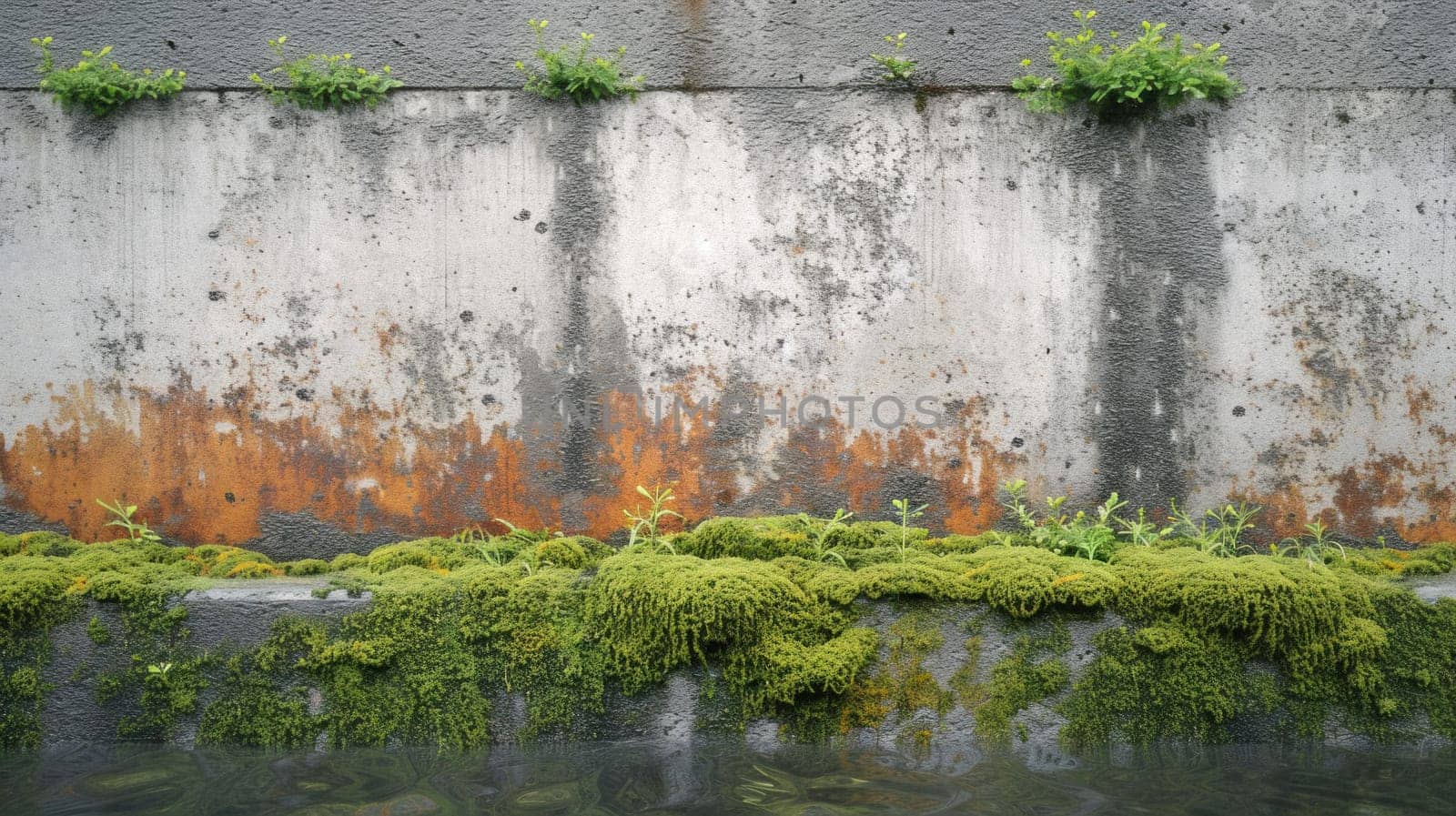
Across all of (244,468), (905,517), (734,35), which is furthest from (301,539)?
(734,35)

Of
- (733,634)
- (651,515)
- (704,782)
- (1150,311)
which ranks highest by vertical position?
(1150,311)

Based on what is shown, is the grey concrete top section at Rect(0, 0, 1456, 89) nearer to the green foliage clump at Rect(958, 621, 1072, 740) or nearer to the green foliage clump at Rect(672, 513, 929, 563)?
the green foliage clump at Rect(672, 513, 929, 563)

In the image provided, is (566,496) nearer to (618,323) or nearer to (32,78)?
(618,323)

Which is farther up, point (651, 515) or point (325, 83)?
point (325, 83)

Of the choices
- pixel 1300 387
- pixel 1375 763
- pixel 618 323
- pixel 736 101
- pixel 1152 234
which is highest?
pixel 736 101

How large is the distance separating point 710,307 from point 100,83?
295 cm

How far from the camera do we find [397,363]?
182 inches

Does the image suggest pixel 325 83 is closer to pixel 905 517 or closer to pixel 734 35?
pixel 734 35

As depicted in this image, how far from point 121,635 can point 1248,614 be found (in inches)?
159

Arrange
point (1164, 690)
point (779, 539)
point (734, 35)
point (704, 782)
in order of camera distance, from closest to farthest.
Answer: point (704, 782) → point (1164, 690) → point (779, 539) → point (734, 35)

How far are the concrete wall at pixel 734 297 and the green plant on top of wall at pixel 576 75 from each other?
0.10 m

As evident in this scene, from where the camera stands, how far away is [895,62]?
4.58m

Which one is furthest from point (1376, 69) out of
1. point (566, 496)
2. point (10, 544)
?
point (10, 544)

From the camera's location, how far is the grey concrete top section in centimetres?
462
